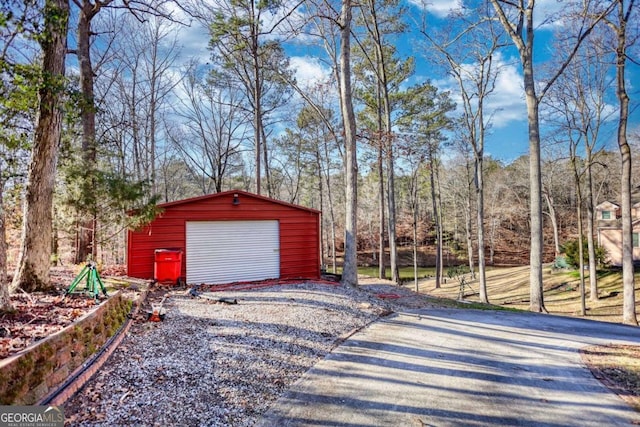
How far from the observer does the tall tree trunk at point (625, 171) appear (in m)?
9.73

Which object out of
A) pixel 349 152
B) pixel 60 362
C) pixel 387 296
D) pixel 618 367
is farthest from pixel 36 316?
pixel 349 152

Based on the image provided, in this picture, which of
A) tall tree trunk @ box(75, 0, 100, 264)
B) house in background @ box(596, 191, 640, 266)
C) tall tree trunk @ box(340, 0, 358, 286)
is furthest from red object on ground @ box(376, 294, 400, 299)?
house in background @ box(596, 191, 640, 266)

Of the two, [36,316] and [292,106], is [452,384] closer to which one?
[36,316]

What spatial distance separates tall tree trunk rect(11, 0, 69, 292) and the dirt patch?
675 cm

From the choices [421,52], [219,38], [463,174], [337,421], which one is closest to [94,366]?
[337,421]

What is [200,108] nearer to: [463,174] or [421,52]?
[421,52]

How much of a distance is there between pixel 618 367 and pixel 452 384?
91.6 inches

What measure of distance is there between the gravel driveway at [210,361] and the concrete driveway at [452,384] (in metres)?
0.28

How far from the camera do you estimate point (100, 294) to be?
4469 millimetres

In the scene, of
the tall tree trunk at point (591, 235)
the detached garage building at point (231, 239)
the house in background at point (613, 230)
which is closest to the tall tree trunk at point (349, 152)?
the detached garage building at point (231, 239)

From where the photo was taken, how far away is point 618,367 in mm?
4195

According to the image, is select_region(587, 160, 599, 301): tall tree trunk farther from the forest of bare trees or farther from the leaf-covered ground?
the leaf-covered ground

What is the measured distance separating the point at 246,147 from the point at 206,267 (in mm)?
11849

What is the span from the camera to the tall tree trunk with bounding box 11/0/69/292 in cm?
440
